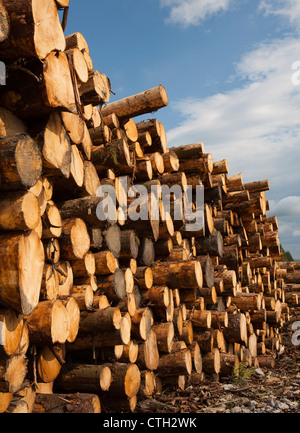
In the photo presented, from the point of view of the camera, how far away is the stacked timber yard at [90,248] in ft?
7.56

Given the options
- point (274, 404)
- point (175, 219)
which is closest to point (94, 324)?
point (175, 219)

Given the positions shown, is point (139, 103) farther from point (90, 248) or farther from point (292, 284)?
point (292, 284)

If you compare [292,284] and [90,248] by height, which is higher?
[90,248]

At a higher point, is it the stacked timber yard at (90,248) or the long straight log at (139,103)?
the long straight log at (139,103)

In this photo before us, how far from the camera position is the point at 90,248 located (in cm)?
353

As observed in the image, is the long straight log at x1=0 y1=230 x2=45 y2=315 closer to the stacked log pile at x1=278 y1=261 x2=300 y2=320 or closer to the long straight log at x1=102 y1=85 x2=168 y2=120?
the long straight log at x1=102 y1=85 x2=168 y2=120

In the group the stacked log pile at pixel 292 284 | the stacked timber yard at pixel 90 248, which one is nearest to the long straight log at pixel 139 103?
the stacked timber yard at pixel 90 248

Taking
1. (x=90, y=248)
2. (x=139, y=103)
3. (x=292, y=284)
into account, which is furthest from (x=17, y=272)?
(x=292, y=284)

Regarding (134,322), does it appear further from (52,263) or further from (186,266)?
(52,263)

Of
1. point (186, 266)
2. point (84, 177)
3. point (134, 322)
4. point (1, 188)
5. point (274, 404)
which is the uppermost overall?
point (84, 177)

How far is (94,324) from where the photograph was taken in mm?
3252

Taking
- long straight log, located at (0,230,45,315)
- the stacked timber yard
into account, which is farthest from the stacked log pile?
long straight log, located at (0,230,45,315)

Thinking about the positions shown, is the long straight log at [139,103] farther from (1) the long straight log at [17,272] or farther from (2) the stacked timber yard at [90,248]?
(1) the long straight log at [17,272]

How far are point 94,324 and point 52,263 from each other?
742mm
